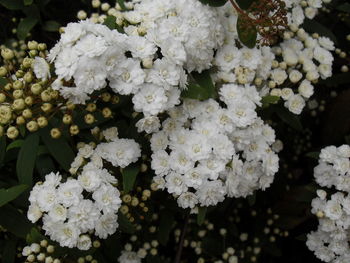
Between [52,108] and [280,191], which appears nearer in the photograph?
[52,108]

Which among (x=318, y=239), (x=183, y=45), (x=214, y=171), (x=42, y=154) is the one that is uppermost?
(x=183, y=45)

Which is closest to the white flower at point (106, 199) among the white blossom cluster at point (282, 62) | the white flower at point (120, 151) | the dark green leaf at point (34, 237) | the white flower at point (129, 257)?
the white flower at point (120, 151)

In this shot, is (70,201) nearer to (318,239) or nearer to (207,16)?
(207,16)

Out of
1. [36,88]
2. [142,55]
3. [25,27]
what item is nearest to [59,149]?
[36,88]

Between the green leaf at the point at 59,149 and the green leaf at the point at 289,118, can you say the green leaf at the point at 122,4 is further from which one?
the green leaf at the point at 289,118

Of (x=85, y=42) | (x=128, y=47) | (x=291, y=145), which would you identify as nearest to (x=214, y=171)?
(x=128, y=47)

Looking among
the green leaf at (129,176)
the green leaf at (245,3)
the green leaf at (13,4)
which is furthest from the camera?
the green leaf at (13,4)
